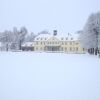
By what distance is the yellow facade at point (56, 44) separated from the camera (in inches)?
1619

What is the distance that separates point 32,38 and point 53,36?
240 inches

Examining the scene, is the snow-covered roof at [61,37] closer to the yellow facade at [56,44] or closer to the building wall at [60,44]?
the yellow facade at [56,44]

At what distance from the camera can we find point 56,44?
41.8m

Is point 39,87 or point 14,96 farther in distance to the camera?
point 39,87

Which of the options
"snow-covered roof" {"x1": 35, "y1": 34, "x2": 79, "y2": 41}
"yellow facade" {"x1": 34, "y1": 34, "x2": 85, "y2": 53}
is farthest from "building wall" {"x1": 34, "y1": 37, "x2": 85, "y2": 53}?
"snow-covered roof" {"x1": 35, "y1": 34, "x2": 79, "y2": 41}

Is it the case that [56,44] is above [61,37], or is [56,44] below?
below

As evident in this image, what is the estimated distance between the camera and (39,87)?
4703 mm

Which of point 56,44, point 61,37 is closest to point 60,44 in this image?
point 56,44

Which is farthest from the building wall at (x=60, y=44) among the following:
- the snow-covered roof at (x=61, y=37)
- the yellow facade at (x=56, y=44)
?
the snow-covered roof at (x=61, y=37)

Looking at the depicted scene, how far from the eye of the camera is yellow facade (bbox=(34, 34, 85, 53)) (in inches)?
1619

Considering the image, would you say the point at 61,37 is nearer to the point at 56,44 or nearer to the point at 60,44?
the point at 60,44

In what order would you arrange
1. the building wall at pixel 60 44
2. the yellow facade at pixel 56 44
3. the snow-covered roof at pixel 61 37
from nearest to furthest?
the building wall at pixel 60 44, the snow-covered roof at pixel 61 37, the yellow facade at pixel 56 44

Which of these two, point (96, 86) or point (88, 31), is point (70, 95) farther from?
point (88, 31)

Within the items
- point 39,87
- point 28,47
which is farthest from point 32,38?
→ point 39,87
